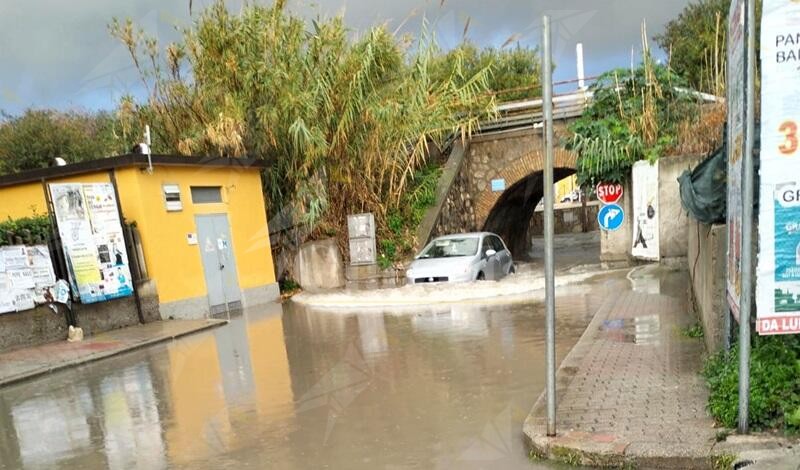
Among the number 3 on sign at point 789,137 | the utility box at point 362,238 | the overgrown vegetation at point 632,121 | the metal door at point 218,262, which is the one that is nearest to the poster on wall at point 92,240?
the metal door at point 218,262

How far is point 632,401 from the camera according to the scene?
15.9ft

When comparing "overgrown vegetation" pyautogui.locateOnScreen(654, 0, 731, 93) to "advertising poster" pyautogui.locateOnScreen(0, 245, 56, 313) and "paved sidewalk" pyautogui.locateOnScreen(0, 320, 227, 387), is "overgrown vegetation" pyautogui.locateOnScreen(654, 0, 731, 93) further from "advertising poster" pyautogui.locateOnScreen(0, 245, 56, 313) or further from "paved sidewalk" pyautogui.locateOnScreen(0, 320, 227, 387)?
"advertising poster" pyautogui.locateOnScreen(0, 245, 56, 313)

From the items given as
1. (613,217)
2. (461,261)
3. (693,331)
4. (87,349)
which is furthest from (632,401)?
(613,217)

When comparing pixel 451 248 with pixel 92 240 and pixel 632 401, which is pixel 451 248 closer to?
pixel 92 240

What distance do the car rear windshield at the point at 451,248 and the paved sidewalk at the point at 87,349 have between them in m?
5.27

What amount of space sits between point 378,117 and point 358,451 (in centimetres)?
1256

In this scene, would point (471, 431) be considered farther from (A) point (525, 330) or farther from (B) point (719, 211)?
(A) point (525, 330)

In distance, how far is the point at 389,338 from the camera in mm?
8867

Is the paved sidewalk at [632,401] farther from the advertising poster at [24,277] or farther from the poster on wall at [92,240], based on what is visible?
the advertising poster at [24,277]

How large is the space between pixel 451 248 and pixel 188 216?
20.4 ft

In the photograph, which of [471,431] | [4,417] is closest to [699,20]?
[471,431]

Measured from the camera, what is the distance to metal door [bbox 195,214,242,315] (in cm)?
1324

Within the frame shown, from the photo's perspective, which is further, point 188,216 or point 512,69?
point 512,69

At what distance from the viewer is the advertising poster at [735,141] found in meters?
3.94
